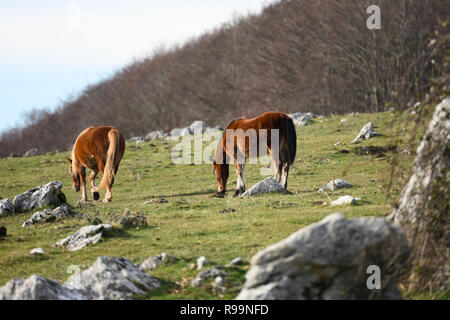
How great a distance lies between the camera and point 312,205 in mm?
12867

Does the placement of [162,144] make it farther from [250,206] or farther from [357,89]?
[357,89]

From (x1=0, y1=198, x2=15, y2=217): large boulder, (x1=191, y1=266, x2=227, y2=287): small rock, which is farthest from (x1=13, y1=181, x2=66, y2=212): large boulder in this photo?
(x1=191, y1=266, x2=227, y2=287): small rock

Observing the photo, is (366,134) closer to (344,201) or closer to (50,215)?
(344,201)

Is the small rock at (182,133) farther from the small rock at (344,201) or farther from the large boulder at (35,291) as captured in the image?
the large boulder at (35,291)

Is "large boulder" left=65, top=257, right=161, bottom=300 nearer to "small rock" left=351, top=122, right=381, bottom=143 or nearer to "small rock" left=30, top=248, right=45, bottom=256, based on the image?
"small rock" left=30, top=248, right=45, bottom=256

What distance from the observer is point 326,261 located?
6703 millimetres

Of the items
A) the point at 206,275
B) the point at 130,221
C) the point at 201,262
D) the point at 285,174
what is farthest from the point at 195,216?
the point at 206,275

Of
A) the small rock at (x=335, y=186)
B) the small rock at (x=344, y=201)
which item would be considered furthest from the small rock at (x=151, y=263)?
the small rock at (x=335, y=186)

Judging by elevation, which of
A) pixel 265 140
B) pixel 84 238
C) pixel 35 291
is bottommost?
pixel 84 238

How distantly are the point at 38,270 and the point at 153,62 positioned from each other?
9953 cm

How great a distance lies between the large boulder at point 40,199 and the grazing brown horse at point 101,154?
1.19 metres

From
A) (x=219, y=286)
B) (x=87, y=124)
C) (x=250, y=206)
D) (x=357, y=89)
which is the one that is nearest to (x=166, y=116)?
(x=87, y=124)

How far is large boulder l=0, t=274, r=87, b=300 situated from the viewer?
23.3ft

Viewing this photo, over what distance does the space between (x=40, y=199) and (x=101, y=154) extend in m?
2.36
